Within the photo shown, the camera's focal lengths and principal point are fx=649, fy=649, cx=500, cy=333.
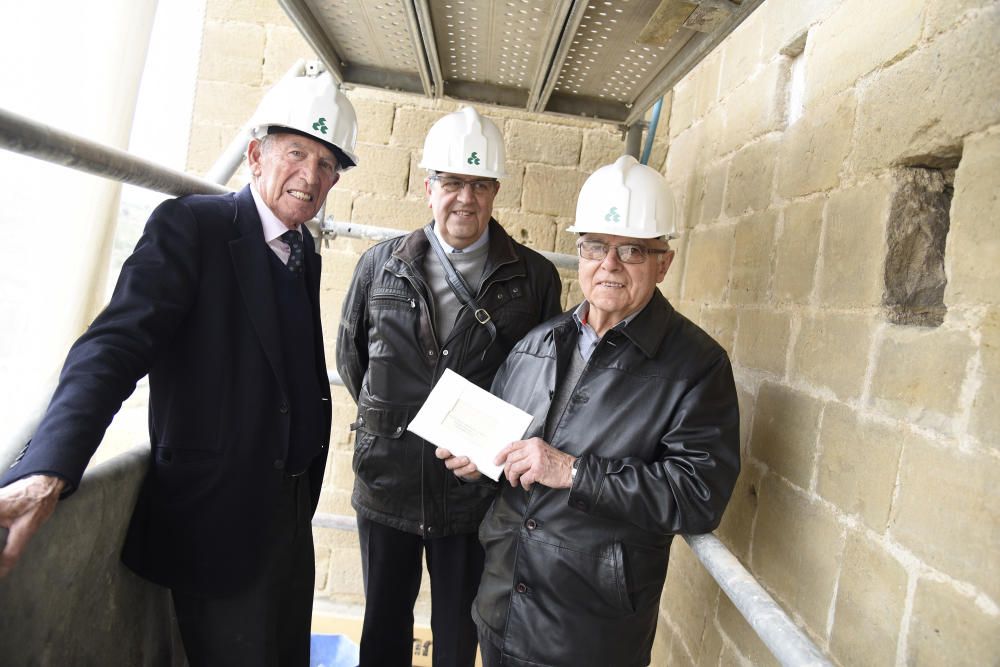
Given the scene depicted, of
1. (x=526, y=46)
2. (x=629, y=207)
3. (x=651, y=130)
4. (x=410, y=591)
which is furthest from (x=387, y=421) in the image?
(x=651, y=130)

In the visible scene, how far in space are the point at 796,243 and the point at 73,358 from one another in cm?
202

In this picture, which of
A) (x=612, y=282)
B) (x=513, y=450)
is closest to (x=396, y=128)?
(x=612, y=282)

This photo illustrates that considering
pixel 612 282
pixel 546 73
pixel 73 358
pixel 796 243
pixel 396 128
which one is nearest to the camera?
pixel 73 358

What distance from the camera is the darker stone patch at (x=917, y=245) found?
5.33ft

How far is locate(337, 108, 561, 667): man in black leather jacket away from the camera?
2391mm

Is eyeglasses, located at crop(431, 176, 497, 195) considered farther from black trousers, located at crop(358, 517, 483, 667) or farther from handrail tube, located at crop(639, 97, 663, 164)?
handrail tube, located at crop(639, 97, 663, 164)

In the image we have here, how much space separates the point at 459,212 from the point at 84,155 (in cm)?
130

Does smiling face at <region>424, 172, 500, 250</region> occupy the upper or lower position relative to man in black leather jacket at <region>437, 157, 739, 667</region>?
upper

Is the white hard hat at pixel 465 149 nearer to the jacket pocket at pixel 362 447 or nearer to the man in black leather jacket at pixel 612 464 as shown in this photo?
the man in black leather jacket at pixel 612 464

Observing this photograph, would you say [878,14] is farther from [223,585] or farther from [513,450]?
[223,585]

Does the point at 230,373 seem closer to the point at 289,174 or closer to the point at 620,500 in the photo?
the point at 289,174

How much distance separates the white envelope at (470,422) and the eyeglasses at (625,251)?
1.78ft

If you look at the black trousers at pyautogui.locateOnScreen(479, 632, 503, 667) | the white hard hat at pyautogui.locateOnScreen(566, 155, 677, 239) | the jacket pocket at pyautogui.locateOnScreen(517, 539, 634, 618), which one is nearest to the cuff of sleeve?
the jacket pocket at pyautogui.locateOnScreen(517, 539, 634, 618)

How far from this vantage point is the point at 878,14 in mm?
1796
